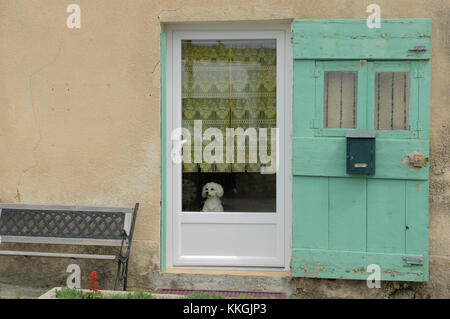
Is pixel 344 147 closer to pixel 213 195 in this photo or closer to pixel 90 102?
pixel 213 195

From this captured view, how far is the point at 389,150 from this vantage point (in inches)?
154

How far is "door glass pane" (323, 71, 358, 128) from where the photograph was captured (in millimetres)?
4016

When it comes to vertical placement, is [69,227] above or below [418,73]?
below

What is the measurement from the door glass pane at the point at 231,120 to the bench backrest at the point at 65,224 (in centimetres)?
74

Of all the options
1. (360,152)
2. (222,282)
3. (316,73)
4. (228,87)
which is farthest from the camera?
(228,87)

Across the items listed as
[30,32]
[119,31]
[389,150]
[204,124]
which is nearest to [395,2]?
[389,150]

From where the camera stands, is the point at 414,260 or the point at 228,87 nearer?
the point at 414,260

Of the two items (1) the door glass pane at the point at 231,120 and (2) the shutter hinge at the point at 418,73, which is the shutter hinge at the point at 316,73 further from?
(2) the shutter hinge at the point at 418,73

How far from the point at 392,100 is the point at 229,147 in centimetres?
138

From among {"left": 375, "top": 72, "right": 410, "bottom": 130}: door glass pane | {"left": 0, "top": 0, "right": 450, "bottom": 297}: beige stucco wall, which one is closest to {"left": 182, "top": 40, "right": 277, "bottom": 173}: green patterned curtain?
{"left": 0, "top": 0, "right": 450, "bottom": 297}: beige stucco wall

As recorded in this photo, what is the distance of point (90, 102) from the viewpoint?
424 cm

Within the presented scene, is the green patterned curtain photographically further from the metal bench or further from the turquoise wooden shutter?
the metal bench

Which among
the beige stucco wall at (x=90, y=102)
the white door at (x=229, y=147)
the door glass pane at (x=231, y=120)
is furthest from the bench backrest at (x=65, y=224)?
the door glass pane at (x=231, y=120)

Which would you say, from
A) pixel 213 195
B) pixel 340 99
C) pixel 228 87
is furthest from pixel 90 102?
pixel 340 99
